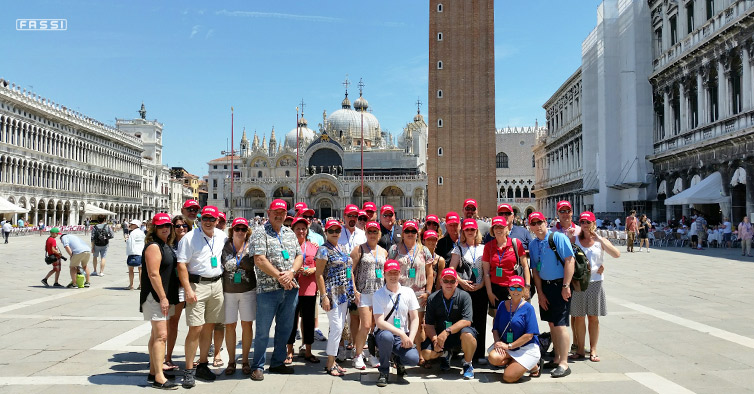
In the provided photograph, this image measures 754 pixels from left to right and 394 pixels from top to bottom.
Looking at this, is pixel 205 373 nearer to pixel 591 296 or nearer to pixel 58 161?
pixel 591 296

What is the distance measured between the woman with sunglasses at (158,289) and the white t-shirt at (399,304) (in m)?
2.02

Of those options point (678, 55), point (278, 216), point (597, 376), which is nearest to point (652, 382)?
point (597, 376)

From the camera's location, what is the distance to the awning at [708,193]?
21547 millimetres

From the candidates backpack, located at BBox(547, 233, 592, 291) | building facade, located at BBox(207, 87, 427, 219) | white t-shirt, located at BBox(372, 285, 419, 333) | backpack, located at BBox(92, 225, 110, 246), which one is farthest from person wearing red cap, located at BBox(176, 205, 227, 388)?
building facade, located at BBox(207, 87, 427, 219)

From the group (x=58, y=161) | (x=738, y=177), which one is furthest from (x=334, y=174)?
(x=738, y=177)

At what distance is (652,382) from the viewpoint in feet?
17.1

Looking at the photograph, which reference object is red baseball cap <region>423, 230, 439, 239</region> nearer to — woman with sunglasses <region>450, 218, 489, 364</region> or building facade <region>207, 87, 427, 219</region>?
woman with sunglasses <region>450, 218, 489, 364</region>

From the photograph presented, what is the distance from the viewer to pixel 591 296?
6004mm

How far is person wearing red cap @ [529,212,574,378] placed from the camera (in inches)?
224

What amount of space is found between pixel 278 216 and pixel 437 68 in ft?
120

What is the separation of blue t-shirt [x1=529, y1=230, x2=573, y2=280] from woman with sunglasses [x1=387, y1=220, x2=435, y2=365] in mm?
1139

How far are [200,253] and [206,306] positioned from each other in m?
0.55

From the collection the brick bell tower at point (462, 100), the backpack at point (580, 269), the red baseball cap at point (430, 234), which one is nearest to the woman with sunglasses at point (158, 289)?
the red baseball cap at point (430, 234)

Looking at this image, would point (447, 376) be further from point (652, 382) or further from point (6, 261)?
point (6, 261)
